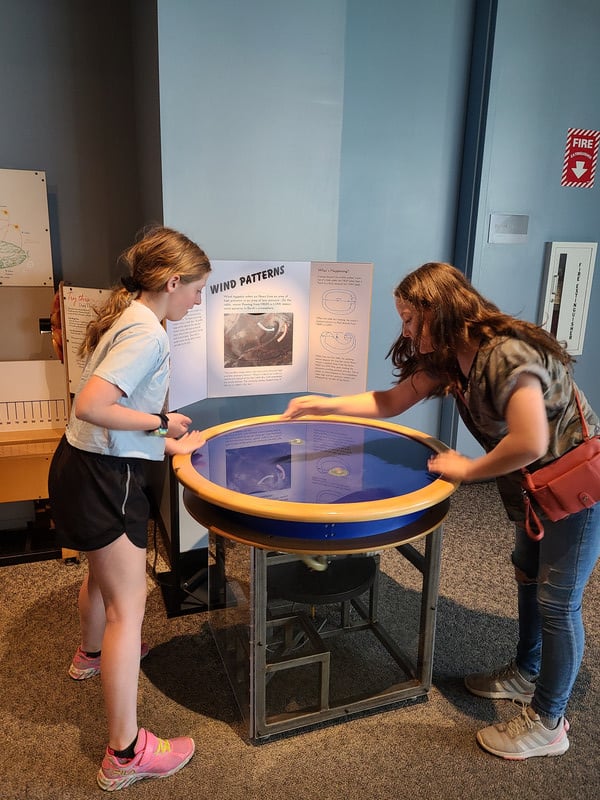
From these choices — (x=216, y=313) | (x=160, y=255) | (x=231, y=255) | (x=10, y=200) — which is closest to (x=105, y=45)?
(x=10, y=200)

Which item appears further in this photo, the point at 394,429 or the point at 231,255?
the point at 231,255

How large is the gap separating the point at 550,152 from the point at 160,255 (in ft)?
9.26

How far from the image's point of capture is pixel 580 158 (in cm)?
368

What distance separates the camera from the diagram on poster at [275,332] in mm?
2420

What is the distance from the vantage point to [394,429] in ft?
7.66

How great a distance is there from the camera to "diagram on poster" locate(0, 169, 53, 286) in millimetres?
2848

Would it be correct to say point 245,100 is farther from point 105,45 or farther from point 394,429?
point 394,429

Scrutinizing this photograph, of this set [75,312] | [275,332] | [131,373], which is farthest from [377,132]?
[131,373]

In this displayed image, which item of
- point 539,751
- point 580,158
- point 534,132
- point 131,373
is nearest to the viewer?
point 131,373

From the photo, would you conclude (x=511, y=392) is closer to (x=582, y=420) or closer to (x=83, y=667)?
(x=582, y=420)

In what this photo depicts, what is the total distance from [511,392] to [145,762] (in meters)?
1.37

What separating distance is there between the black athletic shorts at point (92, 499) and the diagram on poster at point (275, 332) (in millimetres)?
724

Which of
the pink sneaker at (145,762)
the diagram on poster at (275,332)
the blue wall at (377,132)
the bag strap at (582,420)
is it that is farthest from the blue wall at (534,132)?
the pink sneaker at (145,762)

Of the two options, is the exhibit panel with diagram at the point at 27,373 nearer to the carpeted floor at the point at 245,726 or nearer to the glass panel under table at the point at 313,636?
the carpeted floor at the point at 245,726
